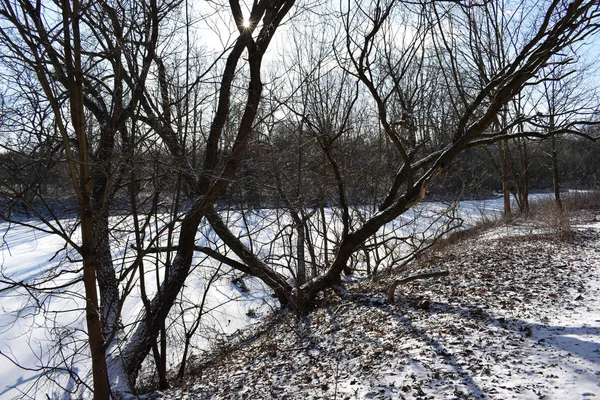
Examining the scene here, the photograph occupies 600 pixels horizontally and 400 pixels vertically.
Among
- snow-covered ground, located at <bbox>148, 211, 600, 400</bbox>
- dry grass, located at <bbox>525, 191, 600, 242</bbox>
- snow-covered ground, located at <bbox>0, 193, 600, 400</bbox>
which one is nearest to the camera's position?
snow-covered ground, located at <bbox>148, 211, 600, 400</bbox>

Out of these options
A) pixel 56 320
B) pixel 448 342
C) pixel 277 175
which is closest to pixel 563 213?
pixel 277 175

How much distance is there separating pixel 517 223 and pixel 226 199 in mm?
8221

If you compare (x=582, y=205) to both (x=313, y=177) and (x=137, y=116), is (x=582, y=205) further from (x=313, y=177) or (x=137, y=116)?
(x=137, y=116)

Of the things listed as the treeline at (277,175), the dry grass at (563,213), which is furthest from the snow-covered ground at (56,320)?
the dry grass at (563,213)

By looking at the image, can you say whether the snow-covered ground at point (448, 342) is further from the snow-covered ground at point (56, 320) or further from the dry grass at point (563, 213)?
the snow-covered ground at point (56, 320)

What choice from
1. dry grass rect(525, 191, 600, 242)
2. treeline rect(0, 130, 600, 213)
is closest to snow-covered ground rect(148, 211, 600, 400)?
dry grass rect(525, 191, 600, 242)

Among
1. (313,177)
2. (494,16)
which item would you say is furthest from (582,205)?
(313,177)

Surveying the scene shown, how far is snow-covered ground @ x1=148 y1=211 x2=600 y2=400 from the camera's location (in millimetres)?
3262

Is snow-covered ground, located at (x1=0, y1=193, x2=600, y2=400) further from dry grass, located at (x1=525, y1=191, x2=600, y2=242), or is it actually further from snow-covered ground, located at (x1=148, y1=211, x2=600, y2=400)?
dry grass, located at (x1=525, y1=191, x2=600, y2=242)

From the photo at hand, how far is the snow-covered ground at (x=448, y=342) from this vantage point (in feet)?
10.7

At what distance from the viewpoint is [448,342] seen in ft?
13.2

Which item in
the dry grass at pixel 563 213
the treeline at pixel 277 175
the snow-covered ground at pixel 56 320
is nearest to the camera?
the treeline at pixel 277 175

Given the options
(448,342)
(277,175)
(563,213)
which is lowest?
(448,342)

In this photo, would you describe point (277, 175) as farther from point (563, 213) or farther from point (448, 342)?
point (563, 213)
